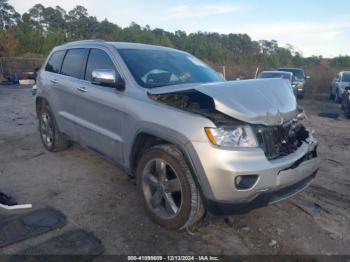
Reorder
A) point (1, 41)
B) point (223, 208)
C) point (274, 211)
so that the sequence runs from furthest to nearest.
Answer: point (1, 41) → point (274, 211) → point (223, 208)

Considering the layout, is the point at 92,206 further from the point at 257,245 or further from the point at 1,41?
the point at 1,41

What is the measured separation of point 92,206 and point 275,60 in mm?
58747

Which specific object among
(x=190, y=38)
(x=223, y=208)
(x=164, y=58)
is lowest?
(x=223, y=208)

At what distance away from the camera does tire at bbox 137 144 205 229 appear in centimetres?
301

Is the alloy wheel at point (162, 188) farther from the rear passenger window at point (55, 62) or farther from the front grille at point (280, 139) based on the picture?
the rear passenger window at point (55, 62)

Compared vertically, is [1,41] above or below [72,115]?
above

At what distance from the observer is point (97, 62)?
431cm

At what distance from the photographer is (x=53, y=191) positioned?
13.9 ft

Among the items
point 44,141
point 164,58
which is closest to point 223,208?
point 164,58

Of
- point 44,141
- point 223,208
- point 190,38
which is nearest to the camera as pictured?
point 223,208

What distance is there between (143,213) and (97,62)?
204cm

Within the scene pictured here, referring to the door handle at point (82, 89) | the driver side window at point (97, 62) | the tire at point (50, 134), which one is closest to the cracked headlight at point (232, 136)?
the driver side window at point (97, 62)

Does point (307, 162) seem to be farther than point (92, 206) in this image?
No

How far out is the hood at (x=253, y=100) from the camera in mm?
2930
